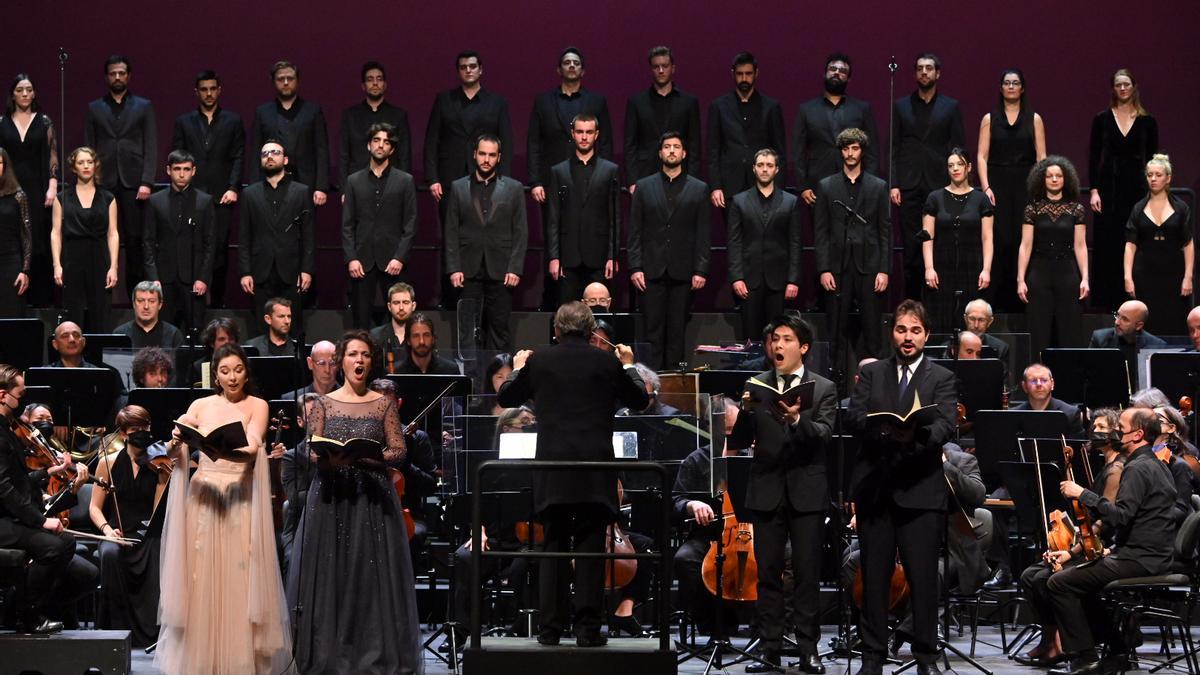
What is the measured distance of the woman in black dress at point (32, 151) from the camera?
10.6 meters

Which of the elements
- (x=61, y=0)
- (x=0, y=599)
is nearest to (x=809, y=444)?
(x=0, y=599)

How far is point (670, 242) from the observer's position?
10.2 meters

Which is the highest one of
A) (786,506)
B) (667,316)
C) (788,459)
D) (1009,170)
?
(1009,170)

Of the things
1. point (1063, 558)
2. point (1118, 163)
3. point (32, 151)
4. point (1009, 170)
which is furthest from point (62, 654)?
point (1118, 163)

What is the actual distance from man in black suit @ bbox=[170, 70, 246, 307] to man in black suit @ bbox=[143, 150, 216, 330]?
39 cm

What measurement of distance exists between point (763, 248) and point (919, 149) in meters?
1.53

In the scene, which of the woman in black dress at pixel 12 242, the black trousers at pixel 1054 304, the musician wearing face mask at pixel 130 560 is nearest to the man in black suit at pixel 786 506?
the musician wearing face mask at pixel 130 560

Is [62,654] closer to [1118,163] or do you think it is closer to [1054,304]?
[1054,304]

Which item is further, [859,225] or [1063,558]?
[859,225]

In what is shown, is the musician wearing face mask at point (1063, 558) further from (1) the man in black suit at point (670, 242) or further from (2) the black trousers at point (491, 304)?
(2) the black trousers at point (491, 304)

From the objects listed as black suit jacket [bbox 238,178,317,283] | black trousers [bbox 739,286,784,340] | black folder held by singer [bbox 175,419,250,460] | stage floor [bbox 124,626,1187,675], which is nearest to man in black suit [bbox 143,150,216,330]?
black suit jacket [bbox 238,178,317,283]

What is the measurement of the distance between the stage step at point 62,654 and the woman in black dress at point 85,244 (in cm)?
416

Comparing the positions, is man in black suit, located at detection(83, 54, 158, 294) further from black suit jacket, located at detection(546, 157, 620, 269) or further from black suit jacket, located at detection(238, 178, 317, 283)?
black suit jacket, located at detection(546, 157, 620, 269)

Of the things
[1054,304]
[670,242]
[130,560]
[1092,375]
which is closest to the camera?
[130,560]
